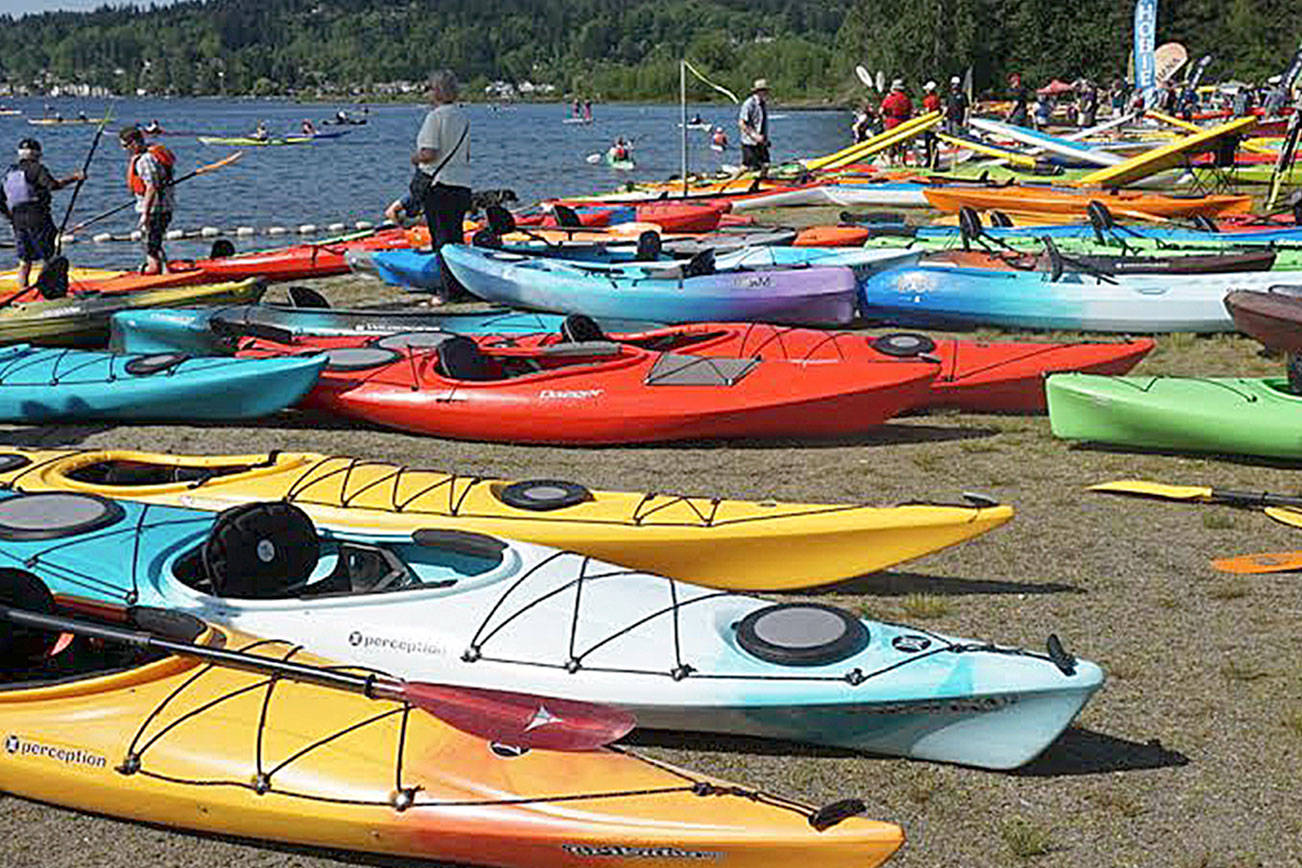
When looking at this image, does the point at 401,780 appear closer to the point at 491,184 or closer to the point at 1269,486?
the point at 1269,486

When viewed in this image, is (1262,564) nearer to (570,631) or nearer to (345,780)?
(570,631)

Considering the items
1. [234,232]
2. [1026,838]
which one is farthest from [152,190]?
[1026,838]

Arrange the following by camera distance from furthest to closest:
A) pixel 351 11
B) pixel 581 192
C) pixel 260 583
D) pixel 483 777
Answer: pixel 351 11 → pixel 581 192 → pixel 260 583 → pixel 483 777

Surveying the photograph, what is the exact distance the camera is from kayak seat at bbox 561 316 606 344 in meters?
7.50

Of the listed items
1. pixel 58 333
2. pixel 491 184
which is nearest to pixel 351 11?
pixel 491 184

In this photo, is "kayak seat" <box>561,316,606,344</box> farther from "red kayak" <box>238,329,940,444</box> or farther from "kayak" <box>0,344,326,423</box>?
"kayak" <box>0,344,326,423</box>

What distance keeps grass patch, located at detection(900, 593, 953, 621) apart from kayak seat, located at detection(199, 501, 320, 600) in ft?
6.74

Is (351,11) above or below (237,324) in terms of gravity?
above

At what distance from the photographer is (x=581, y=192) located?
26422mm

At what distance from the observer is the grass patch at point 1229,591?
501cm

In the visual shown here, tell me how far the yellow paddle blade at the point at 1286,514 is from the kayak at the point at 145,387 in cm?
455

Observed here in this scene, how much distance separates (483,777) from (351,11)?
17920 centimetres

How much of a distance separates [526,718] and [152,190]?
9.37 metres

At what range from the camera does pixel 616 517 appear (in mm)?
4961
